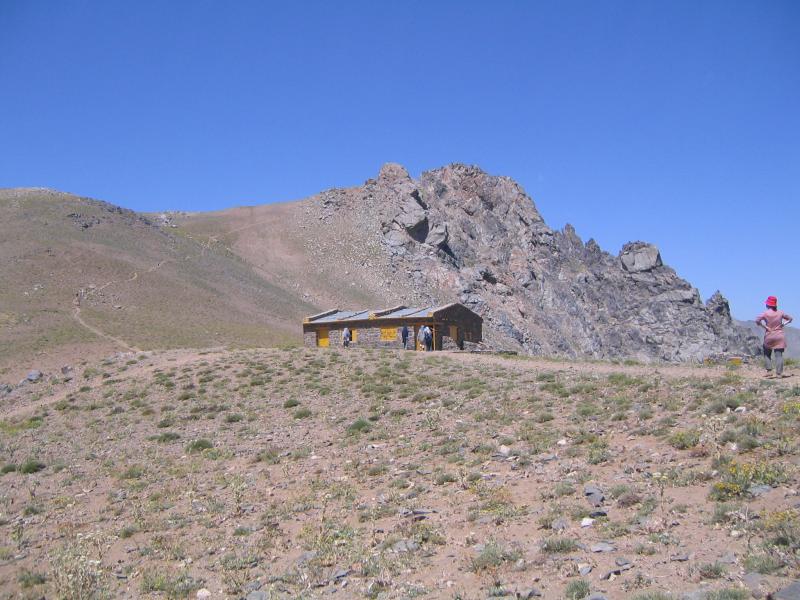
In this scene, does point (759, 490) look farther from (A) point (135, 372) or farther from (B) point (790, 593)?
(A) point (135, 372)

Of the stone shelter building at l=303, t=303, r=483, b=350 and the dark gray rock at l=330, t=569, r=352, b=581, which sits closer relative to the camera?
the dark gray rock at l=330, t=569, r=352, b=581

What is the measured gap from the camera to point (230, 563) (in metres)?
10.6

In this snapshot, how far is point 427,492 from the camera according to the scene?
12.6m

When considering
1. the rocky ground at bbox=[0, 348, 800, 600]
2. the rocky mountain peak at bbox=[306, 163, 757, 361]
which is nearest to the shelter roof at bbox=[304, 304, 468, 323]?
the rocky ground at bbox=[0, 348, 800, 600]

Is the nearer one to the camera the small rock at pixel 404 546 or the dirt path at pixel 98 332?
the small rock at pixel 404 546

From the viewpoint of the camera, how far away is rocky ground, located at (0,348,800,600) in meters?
8.38

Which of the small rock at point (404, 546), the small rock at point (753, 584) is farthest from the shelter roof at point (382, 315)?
the small rock at point (753, 584)

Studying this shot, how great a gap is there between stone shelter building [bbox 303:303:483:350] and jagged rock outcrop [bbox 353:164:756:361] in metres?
62.6

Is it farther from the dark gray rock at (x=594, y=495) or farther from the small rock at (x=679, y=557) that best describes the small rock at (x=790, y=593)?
the dark gray rock at (x=594, y=495)

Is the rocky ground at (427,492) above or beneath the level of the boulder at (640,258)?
beneath

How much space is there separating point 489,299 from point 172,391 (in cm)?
9044

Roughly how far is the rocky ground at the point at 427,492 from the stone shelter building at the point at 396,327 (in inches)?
536

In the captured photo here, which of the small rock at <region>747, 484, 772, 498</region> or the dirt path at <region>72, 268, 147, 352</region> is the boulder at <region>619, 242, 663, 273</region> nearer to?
the dirt path at <region>72, 268, 147, 352</region>

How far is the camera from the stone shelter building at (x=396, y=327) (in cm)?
3738
